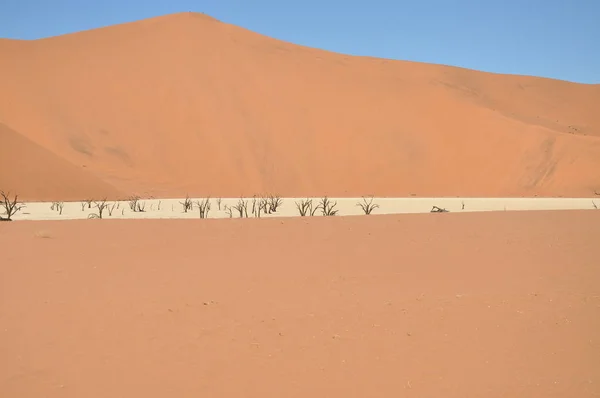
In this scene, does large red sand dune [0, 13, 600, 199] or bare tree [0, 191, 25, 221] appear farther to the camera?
large red sand dune [0, 13, 600, 199]

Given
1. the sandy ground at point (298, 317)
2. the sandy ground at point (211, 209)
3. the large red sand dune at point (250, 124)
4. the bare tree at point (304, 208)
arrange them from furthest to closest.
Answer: the large red sand dune at point (250, 124) → the sandy ground at point (211, 209) → the bare tree at point (304, 208) → the sandy ground at point (298, 317)

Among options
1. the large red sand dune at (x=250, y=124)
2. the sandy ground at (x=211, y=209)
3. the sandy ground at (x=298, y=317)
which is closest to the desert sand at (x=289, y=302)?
the sandy ground at (x=298, y=317)

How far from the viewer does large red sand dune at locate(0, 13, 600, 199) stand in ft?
112

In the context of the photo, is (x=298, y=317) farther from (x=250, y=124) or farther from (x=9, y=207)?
(x=250, y=124)

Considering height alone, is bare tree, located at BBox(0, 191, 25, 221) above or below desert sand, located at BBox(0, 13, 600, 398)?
above

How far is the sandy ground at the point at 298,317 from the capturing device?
3.61 metres

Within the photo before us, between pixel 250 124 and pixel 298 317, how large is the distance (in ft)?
114

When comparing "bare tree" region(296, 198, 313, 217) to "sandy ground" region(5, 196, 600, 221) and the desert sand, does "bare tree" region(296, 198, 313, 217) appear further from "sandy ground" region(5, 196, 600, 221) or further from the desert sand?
the desert sand

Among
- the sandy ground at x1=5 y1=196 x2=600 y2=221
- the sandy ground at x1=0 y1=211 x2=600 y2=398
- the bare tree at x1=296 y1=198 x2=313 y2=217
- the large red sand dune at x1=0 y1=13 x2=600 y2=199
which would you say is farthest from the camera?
the large red sand dune at x1=0 y1=13 x2=600 y2=199

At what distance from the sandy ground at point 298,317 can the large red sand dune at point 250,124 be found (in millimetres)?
19517

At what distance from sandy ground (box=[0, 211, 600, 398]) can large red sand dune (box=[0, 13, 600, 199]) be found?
19.5 metres

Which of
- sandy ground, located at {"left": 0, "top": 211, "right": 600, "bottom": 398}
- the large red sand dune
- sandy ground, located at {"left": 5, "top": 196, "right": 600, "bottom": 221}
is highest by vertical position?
the large red sand dune

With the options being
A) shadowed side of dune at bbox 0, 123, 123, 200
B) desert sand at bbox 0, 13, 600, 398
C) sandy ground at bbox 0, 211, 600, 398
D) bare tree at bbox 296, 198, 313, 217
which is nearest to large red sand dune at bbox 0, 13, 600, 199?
shadowed side of dune at bbox 0, 123, 123, 200

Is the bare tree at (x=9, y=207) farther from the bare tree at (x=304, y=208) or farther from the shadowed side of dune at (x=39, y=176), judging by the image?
the bare tree at (x=304, y=208)
